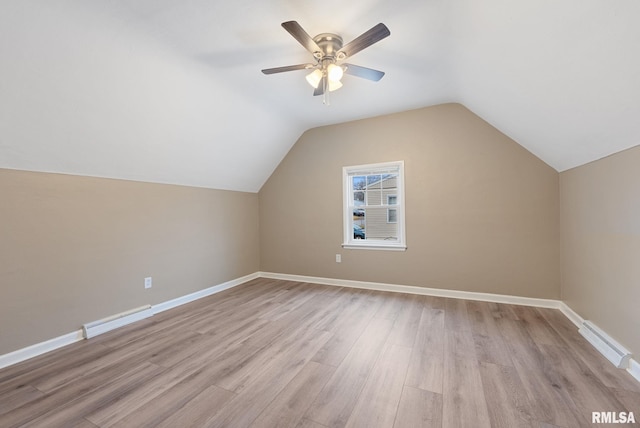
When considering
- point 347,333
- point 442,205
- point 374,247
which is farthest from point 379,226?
point 347,333

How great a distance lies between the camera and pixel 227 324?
2.74 metres

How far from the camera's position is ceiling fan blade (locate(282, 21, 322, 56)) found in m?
1.60

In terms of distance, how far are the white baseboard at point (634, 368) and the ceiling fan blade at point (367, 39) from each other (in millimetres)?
2766

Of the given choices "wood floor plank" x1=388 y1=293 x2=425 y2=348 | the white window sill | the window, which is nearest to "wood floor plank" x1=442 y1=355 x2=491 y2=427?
"wood floor plank" x1=388 y1=293 x2=425 y2=348

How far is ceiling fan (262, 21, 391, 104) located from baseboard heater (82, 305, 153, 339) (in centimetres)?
285

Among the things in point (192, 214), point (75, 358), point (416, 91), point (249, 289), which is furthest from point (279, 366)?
point (416, 91)

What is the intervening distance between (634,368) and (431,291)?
188 centimetres

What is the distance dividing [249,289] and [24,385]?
239cm

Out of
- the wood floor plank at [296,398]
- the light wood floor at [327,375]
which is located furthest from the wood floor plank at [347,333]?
the wood floor plank at [296,398]

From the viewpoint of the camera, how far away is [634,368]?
1.75 m

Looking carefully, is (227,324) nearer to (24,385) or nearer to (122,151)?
(24,385)

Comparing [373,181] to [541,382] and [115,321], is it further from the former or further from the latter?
[115,321]

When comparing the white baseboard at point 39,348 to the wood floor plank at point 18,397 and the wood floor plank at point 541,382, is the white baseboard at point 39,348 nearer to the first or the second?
the wood floor plank at point 18,397

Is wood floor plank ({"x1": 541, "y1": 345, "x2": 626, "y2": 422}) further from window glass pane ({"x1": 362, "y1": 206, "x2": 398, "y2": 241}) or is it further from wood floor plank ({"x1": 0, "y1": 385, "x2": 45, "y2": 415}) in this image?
wood floor plank ({"x1": 0, "y1": 385, "x2": 45, "y2": 415})
